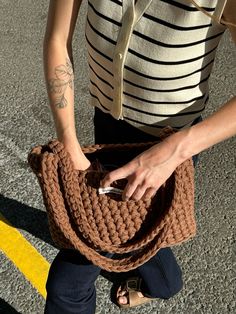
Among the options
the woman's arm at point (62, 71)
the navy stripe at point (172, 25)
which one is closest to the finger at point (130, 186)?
the woman's arm at point (62, 71)

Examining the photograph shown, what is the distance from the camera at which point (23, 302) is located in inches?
101

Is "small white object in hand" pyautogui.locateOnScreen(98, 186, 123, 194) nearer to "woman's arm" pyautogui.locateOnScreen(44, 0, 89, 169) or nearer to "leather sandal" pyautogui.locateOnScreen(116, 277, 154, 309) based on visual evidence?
"woman's arm" pyautogui.locateOnScreen(44, 0, 89, 169)

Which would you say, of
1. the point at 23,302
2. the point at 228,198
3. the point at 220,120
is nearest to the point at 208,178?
the point at 228,198

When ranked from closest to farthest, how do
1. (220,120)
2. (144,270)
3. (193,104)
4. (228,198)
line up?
(220,120), (193,104), (144,270), (228,198)

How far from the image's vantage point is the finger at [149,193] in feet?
5.38

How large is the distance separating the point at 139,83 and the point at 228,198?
1548 millimetres

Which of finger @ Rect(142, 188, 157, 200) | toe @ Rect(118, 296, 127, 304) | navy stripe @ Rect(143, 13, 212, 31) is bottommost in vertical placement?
toe @ Rect(118, 296, 127, 304)

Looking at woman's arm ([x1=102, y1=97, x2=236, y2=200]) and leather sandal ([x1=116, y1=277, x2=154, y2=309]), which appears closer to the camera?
woman's arm ([x1=102, y1=97, x2=236, y2=200])

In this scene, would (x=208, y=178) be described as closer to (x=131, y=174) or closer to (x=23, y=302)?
(x=23, y=302)

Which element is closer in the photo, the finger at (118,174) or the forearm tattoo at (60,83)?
the finger at (118,174)

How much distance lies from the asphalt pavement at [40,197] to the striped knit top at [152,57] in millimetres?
1104

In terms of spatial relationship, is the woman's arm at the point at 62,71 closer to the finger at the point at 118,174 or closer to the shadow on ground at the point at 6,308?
the finger at the point at 118,174

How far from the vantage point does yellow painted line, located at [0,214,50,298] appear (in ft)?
8.71

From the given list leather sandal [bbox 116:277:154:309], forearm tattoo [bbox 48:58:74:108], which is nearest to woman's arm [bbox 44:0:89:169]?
forearm tattoo [bbox 48:58:74:108]
